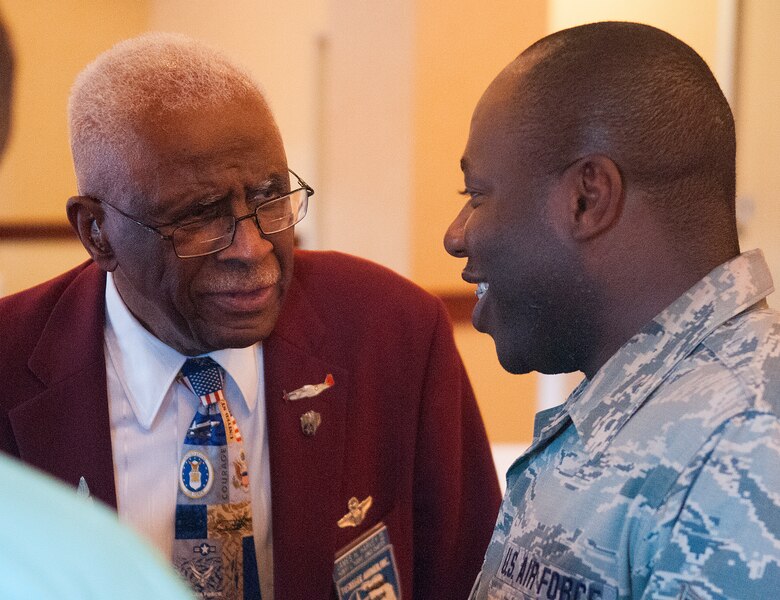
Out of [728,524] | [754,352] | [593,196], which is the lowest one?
[728,524]

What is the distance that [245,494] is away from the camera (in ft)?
5.01

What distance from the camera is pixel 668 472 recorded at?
2.96 ft

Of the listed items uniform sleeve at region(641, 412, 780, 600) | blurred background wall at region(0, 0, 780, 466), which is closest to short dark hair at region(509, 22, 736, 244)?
uniform sleeve at region(641, 412, 780, 600)

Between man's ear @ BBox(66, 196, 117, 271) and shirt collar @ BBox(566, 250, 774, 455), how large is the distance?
0.91 metres

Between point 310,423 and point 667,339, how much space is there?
75 centimetres

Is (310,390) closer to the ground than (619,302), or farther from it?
closer to the ground

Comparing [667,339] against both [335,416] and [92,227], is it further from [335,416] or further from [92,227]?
[92,227]

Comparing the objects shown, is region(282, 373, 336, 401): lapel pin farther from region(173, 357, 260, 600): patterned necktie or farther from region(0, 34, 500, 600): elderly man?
region(173, 357, 260, 600): patterned necktie

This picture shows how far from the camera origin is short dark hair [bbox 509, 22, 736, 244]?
102 cm

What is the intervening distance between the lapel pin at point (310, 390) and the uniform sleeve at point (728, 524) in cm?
84

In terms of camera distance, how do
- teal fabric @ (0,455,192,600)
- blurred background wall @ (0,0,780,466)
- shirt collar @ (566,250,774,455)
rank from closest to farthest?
1. teal fabric @ (0,455,192,600)
2. shirt collar @ (566,250,774,455)
3. blurred background wall @ (0,0,780,466)

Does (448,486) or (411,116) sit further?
(411,116)

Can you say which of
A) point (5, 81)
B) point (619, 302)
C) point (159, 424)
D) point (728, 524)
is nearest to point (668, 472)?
point (728, 524)

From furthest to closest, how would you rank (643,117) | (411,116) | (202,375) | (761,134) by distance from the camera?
(761,134) → (411,116) → (202,375) → (643,117)
